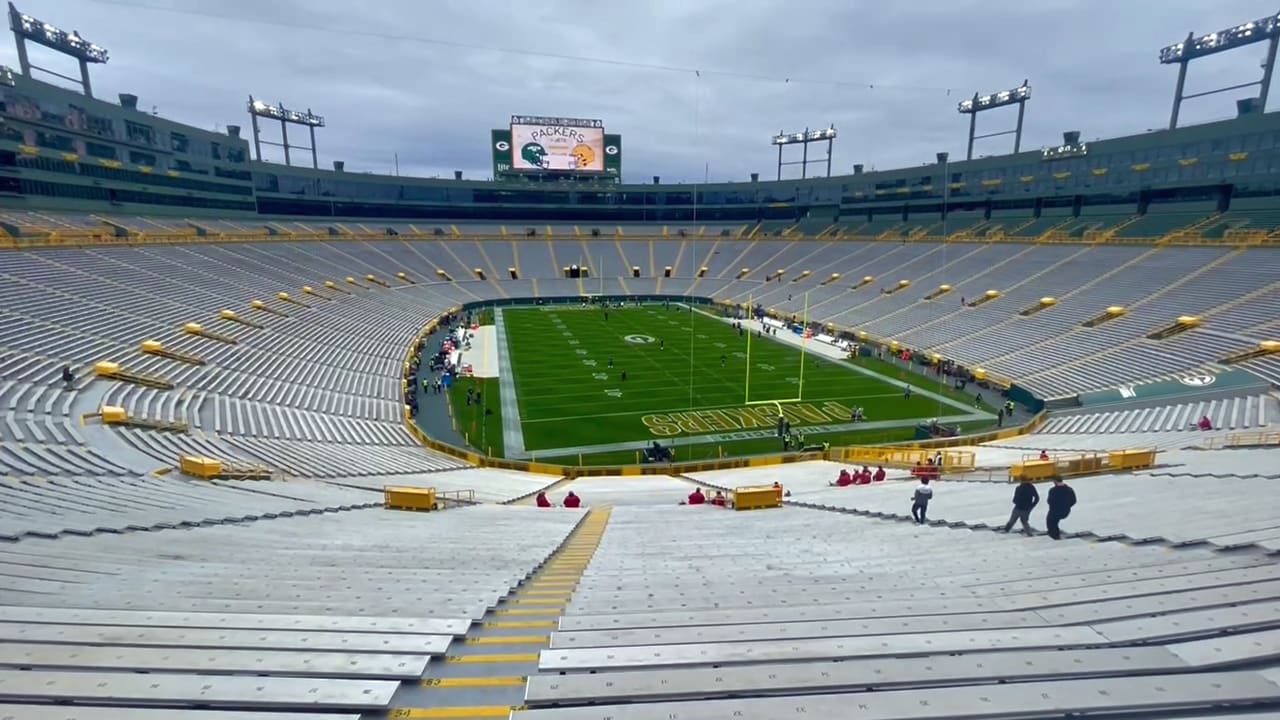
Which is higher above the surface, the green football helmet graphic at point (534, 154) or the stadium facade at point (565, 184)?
the green football helmet graphic at point (534, 154)

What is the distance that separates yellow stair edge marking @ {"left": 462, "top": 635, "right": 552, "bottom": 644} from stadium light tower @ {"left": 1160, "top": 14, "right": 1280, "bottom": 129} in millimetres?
56462

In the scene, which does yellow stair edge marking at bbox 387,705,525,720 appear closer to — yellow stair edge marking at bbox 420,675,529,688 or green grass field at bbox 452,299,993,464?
yellow stair edge marking at bbox 420,675,529,688

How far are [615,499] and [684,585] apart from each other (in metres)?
10.7

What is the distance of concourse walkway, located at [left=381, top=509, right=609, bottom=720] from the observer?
2.97m

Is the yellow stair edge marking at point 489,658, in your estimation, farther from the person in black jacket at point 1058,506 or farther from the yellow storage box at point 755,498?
the yellow storage box at point 755,498

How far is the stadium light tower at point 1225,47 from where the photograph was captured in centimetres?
3900

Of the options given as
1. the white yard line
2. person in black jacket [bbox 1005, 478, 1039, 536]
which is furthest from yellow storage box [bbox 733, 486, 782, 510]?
the white yard line

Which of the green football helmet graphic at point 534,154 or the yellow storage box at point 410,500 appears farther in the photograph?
the green football helmet graphic at point 534,154

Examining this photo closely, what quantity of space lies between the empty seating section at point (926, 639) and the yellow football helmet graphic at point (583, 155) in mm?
68438

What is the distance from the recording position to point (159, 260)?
1433 inches

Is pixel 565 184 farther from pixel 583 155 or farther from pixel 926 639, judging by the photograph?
pixel 926 639

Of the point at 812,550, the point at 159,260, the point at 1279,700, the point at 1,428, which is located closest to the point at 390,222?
the point at 159,260

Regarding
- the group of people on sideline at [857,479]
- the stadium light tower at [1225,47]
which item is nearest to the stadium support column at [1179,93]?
the stadium light tower at [1225,47]

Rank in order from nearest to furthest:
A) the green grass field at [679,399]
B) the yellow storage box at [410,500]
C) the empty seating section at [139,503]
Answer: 1. the empty seating section at [139,503]
2. the yellow storage box at [410,500]
3. the green grass field at [679,399]
